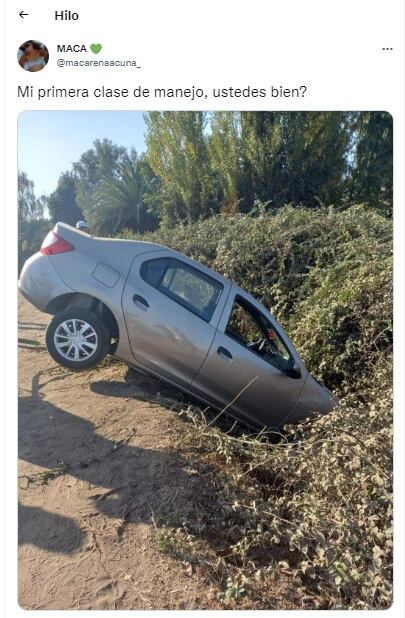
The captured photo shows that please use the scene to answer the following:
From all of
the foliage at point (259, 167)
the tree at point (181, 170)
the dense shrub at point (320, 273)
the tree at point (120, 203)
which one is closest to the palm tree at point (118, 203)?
the tree at point (120, 203)

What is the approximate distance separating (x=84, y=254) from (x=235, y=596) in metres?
2.97

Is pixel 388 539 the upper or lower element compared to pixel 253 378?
A: lower

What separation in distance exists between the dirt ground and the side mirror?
1196 mm

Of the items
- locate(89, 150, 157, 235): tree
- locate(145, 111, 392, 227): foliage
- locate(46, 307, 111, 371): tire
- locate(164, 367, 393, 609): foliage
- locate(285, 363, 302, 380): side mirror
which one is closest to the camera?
locate(164, 367, 393, 609): foliage

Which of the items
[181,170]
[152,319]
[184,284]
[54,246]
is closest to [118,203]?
[181,170]

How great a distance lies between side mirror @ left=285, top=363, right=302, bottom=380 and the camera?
4.06 m

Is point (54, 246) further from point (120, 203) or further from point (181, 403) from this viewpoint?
point (120, 203)

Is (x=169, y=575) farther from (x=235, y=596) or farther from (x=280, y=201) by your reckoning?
(x=280, y=201)

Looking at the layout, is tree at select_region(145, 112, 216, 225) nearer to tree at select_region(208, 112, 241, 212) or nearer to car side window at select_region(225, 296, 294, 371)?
tree at select_region(208, 112, 241, 212)

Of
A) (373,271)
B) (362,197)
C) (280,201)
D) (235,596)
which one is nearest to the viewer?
(235,596)

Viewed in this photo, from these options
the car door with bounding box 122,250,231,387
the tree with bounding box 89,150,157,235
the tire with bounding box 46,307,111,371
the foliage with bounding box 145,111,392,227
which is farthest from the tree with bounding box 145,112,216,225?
the tire with bounding box 46,307,111,371

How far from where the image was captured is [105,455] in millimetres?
3000

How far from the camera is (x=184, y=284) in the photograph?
4.02m
